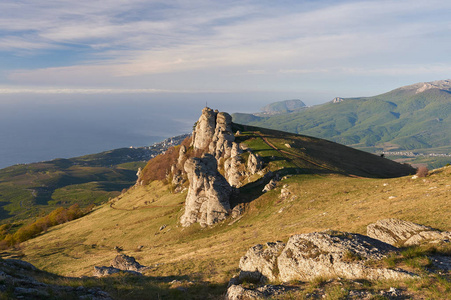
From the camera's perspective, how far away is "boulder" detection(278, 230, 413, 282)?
1573 cm

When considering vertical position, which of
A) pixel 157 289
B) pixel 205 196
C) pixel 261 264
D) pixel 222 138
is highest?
pixel 222 138

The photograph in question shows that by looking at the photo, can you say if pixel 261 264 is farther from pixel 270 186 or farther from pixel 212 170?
pixel 212 170

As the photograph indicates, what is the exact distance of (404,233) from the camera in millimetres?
21672

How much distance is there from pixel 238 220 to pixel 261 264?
3664 centimetres

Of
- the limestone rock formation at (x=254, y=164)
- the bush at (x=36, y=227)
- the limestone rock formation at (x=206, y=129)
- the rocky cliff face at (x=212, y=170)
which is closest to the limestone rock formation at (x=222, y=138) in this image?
the rocky cliff face at (x=212, y=170)

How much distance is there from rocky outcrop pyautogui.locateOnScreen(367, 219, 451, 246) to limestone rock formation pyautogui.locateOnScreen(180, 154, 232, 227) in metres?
39.7

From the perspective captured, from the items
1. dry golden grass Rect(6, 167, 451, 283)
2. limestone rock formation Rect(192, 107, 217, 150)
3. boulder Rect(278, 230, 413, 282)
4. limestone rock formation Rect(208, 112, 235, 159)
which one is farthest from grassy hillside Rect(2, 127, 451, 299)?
limestone rock formation Rect(192, 107, 217, 150)

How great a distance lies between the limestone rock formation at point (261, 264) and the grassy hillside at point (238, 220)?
279 centimetres

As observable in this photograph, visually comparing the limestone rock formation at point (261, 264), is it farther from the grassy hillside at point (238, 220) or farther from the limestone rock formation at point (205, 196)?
the limestone rock formation at point (205, 196)

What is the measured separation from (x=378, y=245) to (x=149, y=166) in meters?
117

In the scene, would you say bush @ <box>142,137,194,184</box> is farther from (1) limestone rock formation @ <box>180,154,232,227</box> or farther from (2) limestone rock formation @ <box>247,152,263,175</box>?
(1) limestone rock formation @ <box>180,154,232,227</box>

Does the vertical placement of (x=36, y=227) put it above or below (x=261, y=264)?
below

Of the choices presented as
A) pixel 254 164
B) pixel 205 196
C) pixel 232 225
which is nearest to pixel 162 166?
pixel 254 164

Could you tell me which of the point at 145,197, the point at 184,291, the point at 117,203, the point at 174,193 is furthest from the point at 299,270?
the point at 117,203
